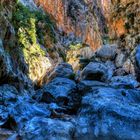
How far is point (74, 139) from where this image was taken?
948 centimetres

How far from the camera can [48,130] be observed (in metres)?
9.56

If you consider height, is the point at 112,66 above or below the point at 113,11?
below

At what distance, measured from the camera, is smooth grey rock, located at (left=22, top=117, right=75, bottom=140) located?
9.39m

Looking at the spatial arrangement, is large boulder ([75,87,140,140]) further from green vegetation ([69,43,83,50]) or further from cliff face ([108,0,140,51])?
green vegetation ([69,43,83,50])

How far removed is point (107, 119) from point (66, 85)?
322 inches

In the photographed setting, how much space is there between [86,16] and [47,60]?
38529mm

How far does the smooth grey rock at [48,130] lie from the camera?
30.8 feet

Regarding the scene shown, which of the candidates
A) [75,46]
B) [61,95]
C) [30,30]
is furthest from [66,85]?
[75,46]

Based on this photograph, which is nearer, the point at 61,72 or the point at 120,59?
the point at 61,72

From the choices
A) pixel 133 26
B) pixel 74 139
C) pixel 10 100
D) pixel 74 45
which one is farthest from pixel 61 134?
pixel 74 45

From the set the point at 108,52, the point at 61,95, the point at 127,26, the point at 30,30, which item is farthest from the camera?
the point at 30,30

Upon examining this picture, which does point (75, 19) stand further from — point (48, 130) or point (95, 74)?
point (48, 130)

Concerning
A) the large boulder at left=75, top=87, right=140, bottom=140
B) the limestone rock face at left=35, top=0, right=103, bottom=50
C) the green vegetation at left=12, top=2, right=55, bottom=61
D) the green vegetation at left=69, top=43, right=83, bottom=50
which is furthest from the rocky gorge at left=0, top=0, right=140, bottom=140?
the limestone rock face at left=35, top=0, right=103, bottom=50

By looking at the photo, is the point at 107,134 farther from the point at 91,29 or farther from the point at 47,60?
the point at 91,29
